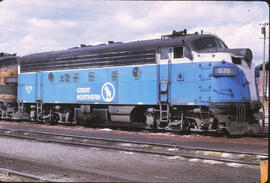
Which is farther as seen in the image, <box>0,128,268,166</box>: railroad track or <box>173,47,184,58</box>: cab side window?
<box>173,47,184,58</box>: cab side window

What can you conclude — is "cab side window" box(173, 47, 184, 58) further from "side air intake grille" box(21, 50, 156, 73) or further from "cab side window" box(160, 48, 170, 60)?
"side air intake grille" box(21, 50, 156, 73)

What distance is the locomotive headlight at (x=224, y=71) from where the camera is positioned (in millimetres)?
13273

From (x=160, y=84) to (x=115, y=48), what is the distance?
10.3 feet

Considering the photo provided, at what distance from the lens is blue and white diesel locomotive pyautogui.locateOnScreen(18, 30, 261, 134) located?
1339 centimetres

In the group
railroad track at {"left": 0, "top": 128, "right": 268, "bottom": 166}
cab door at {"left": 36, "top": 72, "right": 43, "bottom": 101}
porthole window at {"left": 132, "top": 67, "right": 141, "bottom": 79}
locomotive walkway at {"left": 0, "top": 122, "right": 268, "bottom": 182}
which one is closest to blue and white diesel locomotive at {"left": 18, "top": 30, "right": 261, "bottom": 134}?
porthole window at {"left": 132, "top": 67, "right": 141, "bottom": 79}

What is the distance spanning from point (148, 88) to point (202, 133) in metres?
3.00

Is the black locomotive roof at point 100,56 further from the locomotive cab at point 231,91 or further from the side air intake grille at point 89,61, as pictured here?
the locomotive cab at point 231,91

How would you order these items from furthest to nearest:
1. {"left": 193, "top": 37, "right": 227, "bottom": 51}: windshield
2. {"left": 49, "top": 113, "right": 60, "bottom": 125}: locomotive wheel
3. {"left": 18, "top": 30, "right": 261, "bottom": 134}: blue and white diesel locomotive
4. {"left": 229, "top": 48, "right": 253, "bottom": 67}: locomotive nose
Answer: {"left": 49, "top": 113, "right": 60, "bottom": 125}: locomotive wheel, {"left": 193, "top": 37, "right": 227, "bottom": 51}: windshield, {"left": 229, "top": 48, "right": 253, "bottom": 67}: locomotive nose, {"left": 18, "top": 30, "right": 261, "bottom": 134}: blue and white diesel locomotive

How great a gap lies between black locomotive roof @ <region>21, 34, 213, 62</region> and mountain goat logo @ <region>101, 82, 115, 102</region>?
1.64 metres

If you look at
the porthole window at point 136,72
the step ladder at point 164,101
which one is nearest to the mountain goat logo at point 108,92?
the porthole window at point 136,72

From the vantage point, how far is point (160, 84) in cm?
1484

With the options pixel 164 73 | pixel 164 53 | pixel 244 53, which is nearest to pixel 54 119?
pixel 164 73

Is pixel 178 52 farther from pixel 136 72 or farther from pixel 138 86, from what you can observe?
pixel 138 86

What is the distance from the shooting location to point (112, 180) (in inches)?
290
